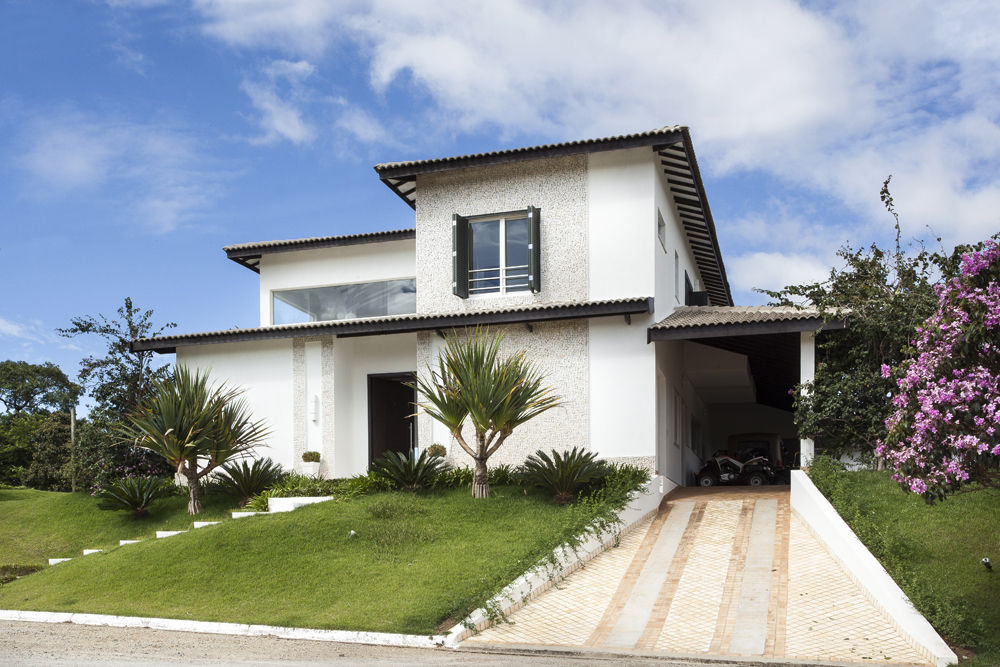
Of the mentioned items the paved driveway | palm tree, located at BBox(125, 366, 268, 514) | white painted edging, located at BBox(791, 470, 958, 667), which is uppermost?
palm tree, located at BBox(125, 366, 268, 514)

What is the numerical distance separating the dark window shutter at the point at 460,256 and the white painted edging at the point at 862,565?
7459 mm

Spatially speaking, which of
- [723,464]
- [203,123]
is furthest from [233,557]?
[723,464]

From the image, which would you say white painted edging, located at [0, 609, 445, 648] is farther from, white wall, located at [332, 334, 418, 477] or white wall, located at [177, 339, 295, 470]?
white wall, located at [332, 334, 418, 477]

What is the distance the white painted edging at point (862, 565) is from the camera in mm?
9570

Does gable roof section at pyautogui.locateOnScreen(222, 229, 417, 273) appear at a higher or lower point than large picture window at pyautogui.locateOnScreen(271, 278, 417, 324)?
higher

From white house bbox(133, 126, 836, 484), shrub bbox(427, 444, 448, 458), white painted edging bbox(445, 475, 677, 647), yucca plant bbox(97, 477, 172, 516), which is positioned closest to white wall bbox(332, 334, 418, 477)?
white house bbox(133, 126, 836, 484)

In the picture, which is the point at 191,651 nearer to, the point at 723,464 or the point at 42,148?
the point at 723,464

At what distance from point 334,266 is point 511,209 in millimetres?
5601

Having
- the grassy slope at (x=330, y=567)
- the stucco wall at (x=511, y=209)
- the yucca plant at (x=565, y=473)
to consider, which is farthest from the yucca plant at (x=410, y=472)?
the stucco wall at (x=511, y=209)

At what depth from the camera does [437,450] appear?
1823cm

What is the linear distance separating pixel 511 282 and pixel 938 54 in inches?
343

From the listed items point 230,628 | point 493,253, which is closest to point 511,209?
point 493,253

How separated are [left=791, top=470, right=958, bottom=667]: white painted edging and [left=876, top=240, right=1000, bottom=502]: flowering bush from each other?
4.50 ft

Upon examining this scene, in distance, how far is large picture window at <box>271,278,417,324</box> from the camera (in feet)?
71.5
